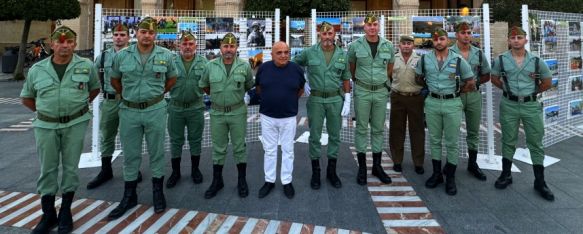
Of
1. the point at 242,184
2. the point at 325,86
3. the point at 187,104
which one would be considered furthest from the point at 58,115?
the point at 325,86

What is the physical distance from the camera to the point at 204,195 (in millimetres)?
4922

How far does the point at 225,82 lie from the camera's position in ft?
15.5

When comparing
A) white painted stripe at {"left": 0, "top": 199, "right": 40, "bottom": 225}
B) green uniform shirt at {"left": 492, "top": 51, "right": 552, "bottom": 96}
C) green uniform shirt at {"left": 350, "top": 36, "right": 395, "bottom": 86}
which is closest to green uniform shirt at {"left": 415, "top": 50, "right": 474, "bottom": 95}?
green uniform shirt at {"left": 492, "top": 51, "right": 552, "bottom": 96}

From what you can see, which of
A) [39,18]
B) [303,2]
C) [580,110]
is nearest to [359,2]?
[303,2]

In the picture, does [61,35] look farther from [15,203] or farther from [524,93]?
[524,93]

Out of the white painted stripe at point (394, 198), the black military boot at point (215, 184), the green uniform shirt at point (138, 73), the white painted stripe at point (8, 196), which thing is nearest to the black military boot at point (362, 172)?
the white painted stripe at point (394, 198)

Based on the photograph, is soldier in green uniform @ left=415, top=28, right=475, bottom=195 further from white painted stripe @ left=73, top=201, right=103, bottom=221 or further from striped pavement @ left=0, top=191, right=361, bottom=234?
white painted stripe @ left=73, top=201, right=103, bottom=221

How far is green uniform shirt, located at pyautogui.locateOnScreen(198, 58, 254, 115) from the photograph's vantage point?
15.5ft

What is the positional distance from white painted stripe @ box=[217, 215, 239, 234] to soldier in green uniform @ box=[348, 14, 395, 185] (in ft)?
6.26

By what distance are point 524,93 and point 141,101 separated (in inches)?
179

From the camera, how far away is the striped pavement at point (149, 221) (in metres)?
3.99

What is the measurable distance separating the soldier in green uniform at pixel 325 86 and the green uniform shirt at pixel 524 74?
6.61 ft

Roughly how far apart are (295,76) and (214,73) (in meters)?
0.98

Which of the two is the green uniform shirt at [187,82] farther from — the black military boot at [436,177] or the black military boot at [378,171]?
the black military boot at [436,177]
